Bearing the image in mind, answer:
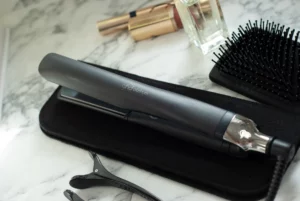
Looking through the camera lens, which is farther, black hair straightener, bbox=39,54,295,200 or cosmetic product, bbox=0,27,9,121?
cosmetic product, bbox=0,27,9,121

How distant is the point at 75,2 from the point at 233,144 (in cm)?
44

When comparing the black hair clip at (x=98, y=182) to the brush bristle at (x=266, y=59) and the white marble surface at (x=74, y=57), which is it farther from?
the brush bristle at (x=266, y=59)

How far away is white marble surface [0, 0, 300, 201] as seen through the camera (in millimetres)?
663

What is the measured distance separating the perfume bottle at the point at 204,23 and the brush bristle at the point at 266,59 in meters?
0.04


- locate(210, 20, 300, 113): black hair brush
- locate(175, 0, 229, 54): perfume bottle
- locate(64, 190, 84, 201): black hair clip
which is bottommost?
locate(64, 190, 84, 201): black hair clip

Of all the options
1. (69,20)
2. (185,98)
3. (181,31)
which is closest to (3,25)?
(69,20)

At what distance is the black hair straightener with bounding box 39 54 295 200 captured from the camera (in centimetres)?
57

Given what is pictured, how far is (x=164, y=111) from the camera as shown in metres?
0.63

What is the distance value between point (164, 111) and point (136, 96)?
0.04 m

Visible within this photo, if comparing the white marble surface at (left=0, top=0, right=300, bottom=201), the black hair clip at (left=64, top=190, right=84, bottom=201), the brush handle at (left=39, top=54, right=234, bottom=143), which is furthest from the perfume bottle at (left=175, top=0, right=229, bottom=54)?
the black hair clip at (left=64, top=190, right=84, bottom=201)

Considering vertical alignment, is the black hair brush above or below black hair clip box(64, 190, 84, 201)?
above

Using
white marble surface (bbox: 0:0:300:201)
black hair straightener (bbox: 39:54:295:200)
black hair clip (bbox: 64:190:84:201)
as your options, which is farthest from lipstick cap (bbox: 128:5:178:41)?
black hair clip (bbox: 64:190:84:201)

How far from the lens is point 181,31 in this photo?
32.2 inches

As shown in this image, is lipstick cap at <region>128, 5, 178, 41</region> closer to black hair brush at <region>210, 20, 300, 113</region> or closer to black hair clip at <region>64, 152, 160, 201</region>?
black hair brush at <region>210, 20, 300, 113</region>
